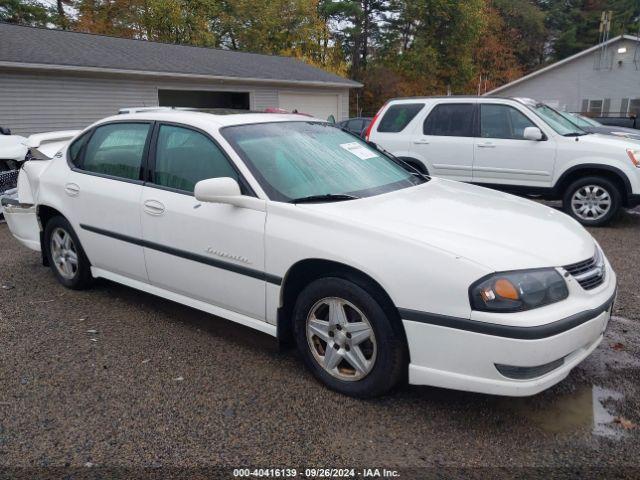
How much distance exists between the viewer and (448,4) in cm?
3694

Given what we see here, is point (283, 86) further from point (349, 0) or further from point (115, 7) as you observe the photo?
point (349, 0)

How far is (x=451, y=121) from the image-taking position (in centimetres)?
830

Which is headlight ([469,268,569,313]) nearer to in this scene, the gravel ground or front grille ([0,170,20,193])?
the gravel ground

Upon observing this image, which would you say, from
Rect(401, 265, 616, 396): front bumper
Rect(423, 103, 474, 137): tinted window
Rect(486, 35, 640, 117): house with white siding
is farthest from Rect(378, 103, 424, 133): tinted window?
Rect(486, 35, 640, 117): house with white siding

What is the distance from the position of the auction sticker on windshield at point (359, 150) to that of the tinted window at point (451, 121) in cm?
435

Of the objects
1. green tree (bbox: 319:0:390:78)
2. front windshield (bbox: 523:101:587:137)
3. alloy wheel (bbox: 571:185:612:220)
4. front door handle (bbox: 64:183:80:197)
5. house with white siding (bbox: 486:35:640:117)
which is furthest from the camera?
green tree (bbox: 319:0:390:78)

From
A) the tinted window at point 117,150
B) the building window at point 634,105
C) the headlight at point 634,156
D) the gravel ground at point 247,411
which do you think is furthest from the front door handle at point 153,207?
the building window at point 634,105

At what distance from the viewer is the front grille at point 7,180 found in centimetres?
823

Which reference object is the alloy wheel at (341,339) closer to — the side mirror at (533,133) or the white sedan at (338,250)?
the white sedan at (338,250)

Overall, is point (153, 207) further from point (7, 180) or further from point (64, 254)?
point (7, 180)

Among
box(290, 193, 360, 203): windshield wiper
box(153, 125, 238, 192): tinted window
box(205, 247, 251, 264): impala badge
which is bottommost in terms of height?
box(205, 247, 251, 264): impala badge

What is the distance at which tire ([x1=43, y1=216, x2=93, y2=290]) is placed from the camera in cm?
468

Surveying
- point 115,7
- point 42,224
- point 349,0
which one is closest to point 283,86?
point 115,7

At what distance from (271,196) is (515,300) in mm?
1527
